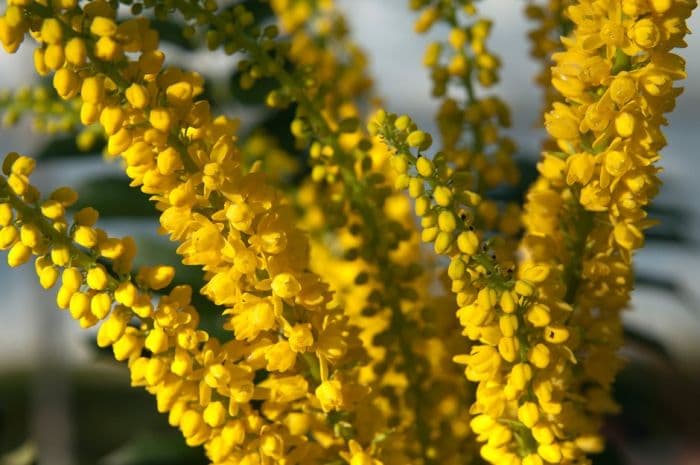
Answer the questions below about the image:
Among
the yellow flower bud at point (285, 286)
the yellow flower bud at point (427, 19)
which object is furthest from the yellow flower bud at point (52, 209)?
the yellow flower bud at point (427, 19)

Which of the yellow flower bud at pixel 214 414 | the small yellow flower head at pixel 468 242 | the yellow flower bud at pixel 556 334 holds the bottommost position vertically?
the yellow flower bud at pixel 214 414

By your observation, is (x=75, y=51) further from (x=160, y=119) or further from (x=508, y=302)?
(x=508, y=302)

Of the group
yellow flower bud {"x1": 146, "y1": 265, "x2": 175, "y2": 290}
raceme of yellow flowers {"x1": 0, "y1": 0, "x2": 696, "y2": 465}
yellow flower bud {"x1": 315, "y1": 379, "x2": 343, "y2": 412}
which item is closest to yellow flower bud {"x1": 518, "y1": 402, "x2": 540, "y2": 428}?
raceme of yellow flowers {"x1": 0, "y1": 0, "x2": 696, "y2": 465}

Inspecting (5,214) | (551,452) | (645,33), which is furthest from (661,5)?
(5,214)

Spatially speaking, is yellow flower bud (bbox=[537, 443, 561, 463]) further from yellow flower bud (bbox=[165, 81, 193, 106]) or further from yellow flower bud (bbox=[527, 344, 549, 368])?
yellow flower bud (bbox=[165, 81, 193, 106])

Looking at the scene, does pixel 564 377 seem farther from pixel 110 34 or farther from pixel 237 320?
pixel 110 34

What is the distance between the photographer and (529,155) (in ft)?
3.53

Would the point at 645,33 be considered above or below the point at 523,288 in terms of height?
above

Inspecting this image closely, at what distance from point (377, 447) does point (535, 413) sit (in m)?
0.12

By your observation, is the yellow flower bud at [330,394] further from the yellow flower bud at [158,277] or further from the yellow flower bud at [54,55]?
the yellow flower bud at [54,55]

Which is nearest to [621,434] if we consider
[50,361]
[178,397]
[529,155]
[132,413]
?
[529,155]

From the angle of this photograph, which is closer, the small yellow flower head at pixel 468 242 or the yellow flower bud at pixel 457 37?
the small yellow flower head at pixel 468 242

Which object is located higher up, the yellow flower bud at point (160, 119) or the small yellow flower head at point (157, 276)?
the yellow flower bud at point (160, 119)

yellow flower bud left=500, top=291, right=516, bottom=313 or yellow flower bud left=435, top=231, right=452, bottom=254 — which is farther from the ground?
yellow flower bud left=435, top=231, right=452, bottom=254
